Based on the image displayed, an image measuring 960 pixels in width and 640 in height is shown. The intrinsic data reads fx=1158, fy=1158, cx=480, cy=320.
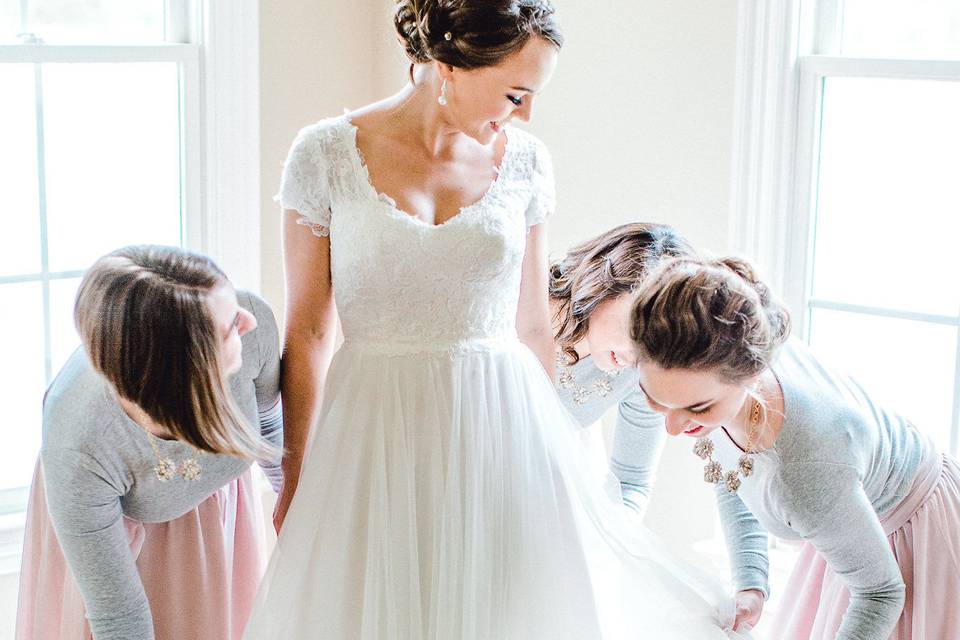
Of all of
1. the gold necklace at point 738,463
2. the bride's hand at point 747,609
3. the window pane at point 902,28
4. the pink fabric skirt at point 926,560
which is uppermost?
the window pane at point 902,28

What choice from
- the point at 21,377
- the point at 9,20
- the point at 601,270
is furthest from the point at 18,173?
the point at 601,270

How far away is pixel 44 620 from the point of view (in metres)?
1.81

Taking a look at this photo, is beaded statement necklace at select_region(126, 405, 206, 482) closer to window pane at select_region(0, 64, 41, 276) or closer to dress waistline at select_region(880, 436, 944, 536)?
dress waistline at select_region(880, 436, 944, 536)

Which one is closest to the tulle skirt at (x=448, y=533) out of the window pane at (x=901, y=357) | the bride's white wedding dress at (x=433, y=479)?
the bride's white wedding dress at (x=433, y=479)

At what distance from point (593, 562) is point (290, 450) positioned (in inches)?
19.4

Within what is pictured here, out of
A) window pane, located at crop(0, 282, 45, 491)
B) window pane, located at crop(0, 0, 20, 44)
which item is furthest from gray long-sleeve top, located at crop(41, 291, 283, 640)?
window pane, located at crop(0, 0, 20, 44)

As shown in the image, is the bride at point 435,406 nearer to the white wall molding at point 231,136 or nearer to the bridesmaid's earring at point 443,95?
the bridesmaid's earring at point 443,95

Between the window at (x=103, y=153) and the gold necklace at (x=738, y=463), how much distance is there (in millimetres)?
1437

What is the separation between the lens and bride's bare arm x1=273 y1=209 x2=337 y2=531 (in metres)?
1.73

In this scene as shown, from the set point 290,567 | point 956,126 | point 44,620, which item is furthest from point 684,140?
point 44,620

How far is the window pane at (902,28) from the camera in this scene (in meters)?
2.34

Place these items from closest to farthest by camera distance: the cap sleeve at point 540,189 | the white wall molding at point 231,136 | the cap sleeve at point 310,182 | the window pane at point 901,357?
the cap sleeve at point 310,182, the cap sleeve at point 540,189, the window pane at point 901,357, the white wall molding at point 231,136

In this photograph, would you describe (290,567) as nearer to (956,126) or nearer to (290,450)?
(290,450)

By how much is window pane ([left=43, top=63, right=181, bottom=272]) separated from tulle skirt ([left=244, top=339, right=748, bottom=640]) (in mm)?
1213
